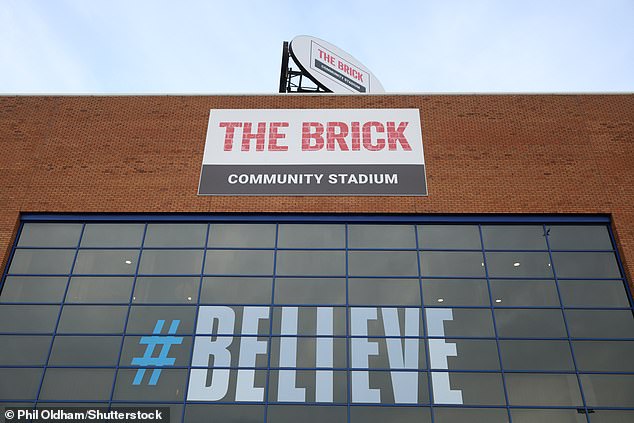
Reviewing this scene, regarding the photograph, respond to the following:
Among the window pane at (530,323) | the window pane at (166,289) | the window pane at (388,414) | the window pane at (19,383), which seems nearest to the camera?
the window pane at (388,414)

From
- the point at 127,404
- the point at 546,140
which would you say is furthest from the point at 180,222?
the point at 546,140

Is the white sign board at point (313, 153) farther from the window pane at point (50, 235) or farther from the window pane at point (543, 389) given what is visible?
the window pane at point (543, 389)

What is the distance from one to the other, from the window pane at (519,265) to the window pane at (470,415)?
388cm

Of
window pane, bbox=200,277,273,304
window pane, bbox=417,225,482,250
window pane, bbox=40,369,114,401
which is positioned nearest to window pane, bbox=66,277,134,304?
window pane, bbox=40,369,114,401

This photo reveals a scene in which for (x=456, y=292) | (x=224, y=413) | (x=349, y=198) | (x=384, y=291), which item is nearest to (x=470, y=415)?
(x=456, y=292)

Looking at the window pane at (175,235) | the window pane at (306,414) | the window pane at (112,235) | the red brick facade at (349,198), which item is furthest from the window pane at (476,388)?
the window pane at (112,235)

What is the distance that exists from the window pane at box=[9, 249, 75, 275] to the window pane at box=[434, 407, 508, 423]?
37.1ft

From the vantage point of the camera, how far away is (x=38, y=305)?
1505 centimetres

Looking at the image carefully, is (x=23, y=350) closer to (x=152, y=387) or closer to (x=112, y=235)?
(x=152, y=387)

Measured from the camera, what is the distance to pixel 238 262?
15.8 meters

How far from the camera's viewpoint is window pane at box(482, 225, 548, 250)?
16.0 meters

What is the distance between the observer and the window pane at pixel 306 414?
13328 millimetres

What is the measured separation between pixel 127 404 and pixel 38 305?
13.6 ft

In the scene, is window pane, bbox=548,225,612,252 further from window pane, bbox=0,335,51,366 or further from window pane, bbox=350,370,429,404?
window pane, bbox=0,335,51,366
